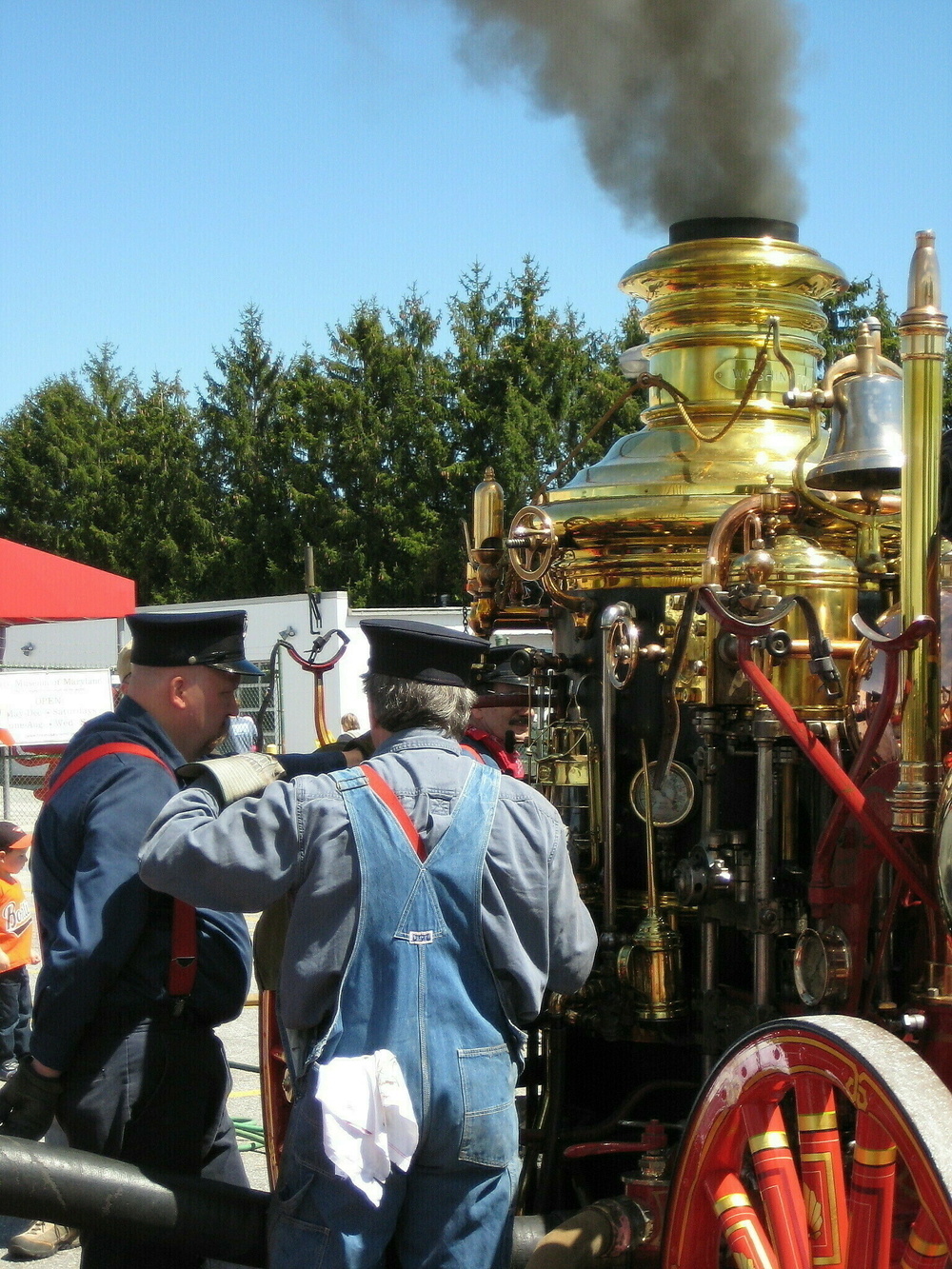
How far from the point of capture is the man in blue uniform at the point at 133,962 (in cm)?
270

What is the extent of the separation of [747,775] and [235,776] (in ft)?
3.95

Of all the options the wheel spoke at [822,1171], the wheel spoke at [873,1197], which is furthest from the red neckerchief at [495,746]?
the wheel spoke at [873,1197]

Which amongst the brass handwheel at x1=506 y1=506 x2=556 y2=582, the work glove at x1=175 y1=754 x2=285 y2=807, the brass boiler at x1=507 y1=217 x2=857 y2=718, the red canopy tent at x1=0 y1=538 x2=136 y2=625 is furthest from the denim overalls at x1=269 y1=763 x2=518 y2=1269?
the red canopy tent at x1=0 y1=538 x2=136 y2=625

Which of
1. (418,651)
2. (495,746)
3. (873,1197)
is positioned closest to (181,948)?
(418,651)

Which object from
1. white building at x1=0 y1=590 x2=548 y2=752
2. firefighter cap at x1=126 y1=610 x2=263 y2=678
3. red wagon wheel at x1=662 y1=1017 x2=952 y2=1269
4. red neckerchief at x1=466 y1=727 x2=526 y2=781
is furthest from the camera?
white building at x1=0 y1=590 x2=548 y2=752

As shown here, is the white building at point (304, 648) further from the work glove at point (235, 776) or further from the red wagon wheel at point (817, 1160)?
the red wagon wheel at point (817, 1160)

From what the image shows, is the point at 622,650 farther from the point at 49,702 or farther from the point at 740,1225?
the point at 49,702

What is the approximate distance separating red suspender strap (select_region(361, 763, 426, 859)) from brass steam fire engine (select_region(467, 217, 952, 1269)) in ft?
1.95

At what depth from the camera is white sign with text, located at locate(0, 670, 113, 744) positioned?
408 inches

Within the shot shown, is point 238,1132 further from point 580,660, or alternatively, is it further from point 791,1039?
point 791,1039

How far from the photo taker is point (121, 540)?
34500mm

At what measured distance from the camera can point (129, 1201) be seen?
253 cm

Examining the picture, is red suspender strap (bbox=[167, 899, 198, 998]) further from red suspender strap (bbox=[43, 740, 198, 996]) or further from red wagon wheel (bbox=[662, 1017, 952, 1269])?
red wagon wheel (bbox=[662, 1017, 952, 1269])

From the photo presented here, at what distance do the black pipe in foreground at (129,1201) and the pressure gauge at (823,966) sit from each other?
3.46ft
